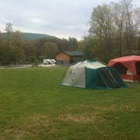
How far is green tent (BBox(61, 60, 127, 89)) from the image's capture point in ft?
35.7

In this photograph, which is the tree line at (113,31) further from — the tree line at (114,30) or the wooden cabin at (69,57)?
the wooden cabin at (69,57)

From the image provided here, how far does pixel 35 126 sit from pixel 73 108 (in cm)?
203

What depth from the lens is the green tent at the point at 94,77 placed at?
428 inches

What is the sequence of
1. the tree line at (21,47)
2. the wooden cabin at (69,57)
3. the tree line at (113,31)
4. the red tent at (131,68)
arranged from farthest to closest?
the wooden cabin at (69,57) < the tree line at (21,47) < the tree line at (113,31) < the red tent at (131,68)

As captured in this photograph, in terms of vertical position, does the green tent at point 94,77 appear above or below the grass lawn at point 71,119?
above

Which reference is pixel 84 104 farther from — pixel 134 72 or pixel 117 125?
pixel 134 72

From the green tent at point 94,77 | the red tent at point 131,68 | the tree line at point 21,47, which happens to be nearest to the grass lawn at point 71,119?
the green tent at point 94,77

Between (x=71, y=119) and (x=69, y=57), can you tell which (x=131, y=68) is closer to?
(x=71, y=119)

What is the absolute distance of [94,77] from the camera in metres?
10.9

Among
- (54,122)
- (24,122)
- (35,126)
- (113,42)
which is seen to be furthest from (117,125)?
(113,42)

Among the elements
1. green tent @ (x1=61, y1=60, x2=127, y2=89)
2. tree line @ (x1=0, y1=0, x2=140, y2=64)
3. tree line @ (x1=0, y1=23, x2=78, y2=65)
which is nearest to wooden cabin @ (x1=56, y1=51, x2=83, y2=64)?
tree line @ (x1=0, y1=23, x2=78, y2=65)

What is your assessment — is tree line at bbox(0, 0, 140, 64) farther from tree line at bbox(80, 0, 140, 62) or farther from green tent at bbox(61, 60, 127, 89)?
green tent at bbox(61, 60, 127, 89)

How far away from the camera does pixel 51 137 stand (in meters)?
4.25

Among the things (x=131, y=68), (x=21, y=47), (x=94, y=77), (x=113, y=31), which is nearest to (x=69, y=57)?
(x=21, y=47)
